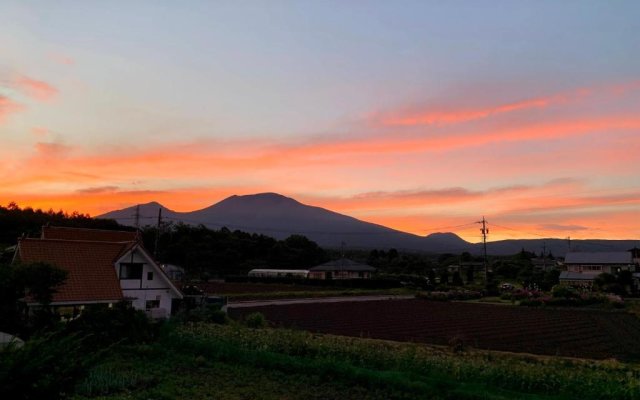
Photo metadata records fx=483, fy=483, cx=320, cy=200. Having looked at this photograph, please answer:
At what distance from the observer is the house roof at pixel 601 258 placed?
5947cm

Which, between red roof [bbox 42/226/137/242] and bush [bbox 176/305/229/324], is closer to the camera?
bush [bbox 176/305/229/324]

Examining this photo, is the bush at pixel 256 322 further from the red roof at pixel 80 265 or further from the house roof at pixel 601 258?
the house roof at pixel 601 258

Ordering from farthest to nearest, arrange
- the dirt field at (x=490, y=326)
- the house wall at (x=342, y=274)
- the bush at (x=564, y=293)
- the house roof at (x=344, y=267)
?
the house roof at (x=344, y=267) → the house wall at (x=342, y=274) → the bush at (x=564, y=293) → the dirt field at (x=490, y=326)

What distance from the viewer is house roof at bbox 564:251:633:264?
59469 millimetres

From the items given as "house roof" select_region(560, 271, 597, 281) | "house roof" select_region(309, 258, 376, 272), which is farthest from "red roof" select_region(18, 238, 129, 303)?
"house roof" select_region(560, 271, 597, 281)

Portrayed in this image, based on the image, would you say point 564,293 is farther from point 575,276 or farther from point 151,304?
point 151,304

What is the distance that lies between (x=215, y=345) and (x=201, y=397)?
4622 millimetres

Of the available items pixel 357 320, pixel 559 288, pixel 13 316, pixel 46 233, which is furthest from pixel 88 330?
pixel 559 288

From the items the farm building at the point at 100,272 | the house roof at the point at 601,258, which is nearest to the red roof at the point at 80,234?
the farm building at the point at 100,272

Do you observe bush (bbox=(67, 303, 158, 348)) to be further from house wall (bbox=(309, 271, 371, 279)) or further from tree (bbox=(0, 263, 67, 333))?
house wall (bbox=(309, 271, 371, 279))

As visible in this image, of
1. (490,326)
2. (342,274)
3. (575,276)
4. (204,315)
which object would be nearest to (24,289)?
(204,315)

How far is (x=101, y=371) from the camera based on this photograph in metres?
12.0

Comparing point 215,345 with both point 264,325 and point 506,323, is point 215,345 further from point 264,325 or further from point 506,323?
point 506,323

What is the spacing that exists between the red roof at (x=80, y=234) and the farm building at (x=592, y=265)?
50449 millimetres
